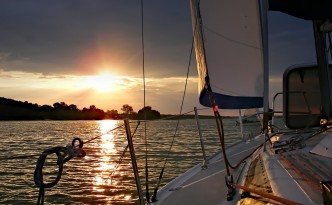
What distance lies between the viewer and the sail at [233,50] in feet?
21.2

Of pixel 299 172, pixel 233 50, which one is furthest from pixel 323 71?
pixel 299 172

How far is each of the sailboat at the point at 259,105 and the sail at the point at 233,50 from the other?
0.06 ft

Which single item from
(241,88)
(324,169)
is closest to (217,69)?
(241,88)

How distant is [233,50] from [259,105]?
1.15 m

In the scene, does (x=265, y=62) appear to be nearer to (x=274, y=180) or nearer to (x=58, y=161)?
(x=274, y=180)

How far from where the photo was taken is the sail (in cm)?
645

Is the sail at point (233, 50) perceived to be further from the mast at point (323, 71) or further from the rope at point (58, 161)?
the rope at point (58, 161)

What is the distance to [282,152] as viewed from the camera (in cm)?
384

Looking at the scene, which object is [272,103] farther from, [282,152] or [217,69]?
[282,152]

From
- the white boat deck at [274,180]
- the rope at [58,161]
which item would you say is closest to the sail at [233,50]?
the white boat deck at [274,180]

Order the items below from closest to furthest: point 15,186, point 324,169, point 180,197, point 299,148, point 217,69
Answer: point 324,169
point 299,148
point 180,197
point 217,69
point 15,186

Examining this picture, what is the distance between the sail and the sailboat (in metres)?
0.02

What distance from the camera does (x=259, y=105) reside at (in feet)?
22.0

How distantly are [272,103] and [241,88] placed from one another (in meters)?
0.63
